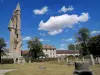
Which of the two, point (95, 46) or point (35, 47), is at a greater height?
point (35, 47)

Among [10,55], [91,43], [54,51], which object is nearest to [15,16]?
[10,55]

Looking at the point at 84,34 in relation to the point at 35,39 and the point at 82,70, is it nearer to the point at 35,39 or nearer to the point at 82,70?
the point at 35,39

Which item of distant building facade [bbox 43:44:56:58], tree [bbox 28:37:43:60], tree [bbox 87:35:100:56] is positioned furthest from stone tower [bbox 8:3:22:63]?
distant building facade [bbox 43:44:56:58]

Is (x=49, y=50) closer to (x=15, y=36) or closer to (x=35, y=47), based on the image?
(x=35, y=47)

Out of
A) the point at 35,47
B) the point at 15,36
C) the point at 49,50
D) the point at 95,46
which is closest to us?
the point at 15,36

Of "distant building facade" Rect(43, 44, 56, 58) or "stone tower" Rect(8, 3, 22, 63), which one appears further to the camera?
"distant building facade" Rect(43, 44, 56, 58)

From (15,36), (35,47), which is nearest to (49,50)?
(35,47)

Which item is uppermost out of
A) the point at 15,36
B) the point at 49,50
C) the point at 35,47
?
the point at 15,36

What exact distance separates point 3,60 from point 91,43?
41108 millimetres

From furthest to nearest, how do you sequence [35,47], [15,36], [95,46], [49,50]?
[49,50], [35,47], [95,46], [15,36]

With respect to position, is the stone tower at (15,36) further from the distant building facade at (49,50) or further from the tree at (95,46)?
the distant building facade at (49,50)

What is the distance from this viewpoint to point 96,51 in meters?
87.6

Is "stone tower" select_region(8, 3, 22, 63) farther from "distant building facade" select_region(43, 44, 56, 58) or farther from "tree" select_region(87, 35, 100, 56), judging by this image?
"distant building facade" select_region(43, 44, 56, 58)

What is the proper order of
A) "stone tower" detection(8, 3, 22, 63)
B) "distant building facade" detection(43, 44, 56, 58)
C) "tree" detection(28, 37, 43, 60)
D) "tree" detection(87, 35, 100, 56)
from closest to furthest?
"stone tower" detection(8, 3, 22, 63) < "tree" detection(87, 35, 100, 56) < "tree" detection(28, 37, 43, 60) < "distant building facade" detection(43, 44, 56, 58)
